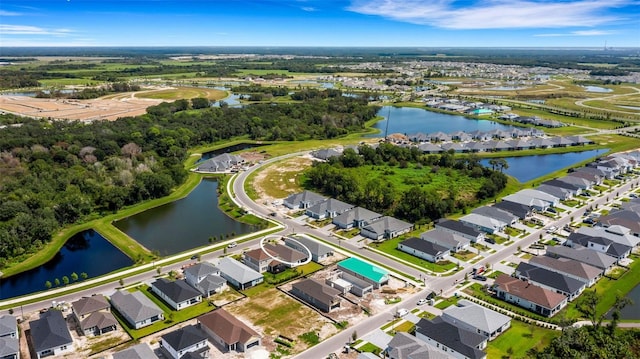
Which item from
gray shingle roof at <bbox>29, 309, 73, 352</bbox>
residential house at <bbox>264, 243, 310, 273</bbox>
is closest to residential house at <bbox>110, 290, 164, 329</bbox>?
gray shingle roof at <bbox>29, 309, 73, 352</bbox>

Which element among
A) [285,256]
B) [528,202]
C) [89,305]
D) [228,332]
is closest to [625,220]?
[528,202]

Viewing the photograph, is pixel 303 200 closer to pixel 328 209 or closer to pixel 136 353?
pixel 328 209

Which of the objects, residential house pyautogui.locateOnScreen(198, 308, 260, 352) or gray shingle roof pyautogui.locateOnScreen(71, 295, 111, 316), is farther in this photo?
gray shingle roof pyautogui.locateOnScreen(71, 295, 111, 316)

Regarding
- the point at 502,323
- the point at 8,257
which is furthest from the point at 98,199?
the point at 502,323

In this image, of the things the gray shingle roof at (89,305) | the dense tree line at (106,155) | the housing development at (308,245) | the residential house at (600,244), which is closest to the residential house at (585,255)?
the housing development at (308,245)

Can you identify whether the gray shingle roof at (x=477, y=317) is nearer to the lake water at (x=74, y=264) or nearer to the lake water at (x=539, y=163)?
the lake water at (x=74, y=264)

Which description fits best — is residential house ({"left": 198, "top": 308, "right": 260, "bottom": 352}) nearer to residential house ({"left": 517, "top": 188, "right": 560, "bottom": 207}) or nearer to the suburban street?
the suburban street
